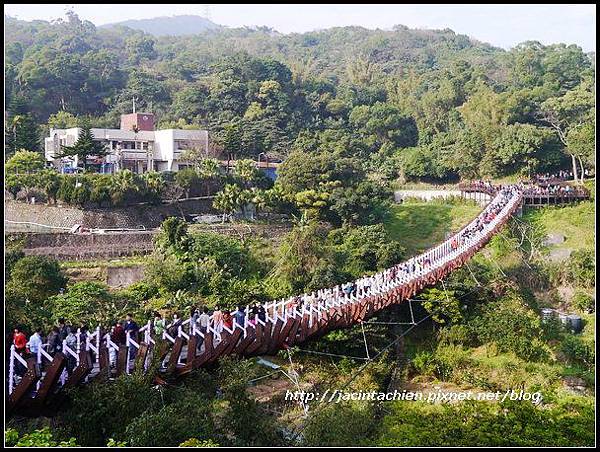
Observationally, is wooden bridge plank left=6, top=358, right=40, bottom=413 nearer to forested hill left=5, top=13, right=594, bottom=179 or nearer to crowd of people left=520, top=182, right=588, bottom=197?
forested hill left=5, top=13, right=594, bottom=179

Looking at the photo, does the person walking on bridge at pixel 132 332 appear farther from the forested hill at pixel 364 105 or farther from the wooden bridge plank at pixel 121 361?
the forested hill at pixel 364 105

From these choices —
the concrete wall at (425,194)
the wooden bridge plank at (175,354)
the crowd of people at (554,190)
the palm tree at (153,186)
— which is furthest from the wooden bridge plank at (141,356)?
the concrete wall at (425,194)

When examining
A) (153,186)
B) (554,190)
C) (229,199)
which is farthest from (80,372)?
(554,190)

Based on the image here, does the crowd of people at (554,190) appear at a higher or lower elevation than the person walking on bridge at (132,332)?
higher

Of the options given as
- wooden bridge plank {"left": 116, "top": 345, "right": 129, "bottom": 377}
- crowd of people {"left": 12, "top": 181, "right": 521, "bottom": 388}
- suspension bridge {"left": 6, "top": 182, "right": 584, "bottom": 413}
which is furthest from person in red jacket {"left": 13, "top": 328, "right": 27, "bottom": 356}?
wooden bridge plank {"left": 116, "top": 345, "right": 129, "bottom": 377}

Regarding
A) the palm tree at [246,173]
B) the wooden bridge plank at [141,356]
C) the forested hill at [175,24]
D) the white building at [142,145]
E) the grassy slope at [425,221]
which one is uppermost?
the forested hill at [175,24]

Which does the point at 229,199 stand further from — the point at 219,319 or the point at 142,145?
the point at 219,319
